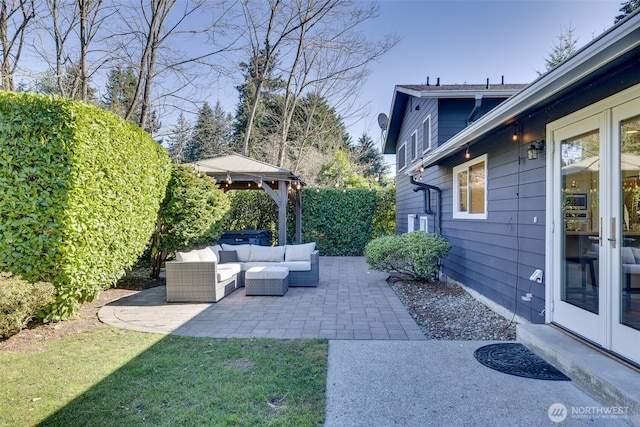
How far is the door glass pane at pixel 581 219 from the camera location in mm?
3156

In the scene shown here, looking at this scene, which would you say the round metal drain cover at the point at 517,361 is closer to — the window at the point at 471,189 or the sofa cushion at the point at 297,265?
the window at the point at 471,189

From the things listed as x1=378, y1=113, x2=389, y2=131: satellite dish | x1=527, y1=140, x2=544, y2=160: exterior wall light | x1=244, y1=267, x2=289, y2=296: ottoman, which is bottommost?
x1=244, y1=267, x2=289, y2=296: ottoman

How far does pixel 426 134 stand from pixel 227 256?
19.2 ft

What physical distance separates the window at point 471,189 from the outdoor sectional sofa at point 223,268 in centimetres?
313

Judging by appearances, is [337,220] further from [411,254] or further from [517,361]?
[517,361]

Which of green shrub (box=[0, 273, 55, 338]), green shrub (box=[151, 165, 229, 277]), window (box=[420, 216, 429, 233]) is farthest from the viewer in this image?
window (box=[420, 216, 429, 233])

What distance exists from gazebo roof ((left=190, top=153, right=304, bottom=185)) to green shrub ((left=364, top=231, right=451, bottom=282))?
3301 mm

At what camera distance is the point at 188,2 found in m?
10.0

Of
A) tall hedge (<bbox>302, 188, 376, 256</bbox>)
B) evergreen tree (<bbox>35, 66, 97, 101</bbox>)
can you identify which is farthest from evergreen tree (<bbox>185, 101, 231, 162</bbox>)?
tall hedge (<bbox>302, 188, 376, 256</bbox>)

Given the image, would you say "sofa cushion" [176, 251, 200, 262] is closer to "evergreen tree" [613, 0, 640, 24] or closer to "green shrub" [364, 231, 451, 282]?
"green shrub" [364, 231, 451, 282]

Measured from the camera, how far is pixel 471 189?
661cm

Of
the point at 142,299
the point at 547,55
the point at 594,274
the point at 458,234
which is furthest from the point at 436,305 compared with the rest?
the point at 547,55

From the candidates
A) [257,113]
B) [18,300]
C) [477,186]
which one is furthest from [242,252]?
[257,113]

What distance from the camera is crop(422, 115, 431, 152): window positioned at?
889 centimetres
